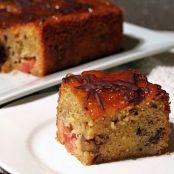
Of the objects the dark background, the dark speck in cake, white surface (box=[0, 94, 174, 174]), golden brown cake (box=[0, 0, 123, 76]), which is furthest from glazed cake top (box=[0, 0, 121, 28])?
the dark background

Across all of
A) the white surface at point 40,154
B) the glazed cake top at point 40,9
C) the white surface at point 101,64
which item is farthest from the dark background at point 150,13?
the white surface at point 40,154

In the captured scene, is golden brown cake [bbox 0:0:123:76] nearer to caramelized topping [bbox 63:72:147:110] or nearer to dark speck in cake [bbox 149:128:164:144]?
caramelized topping [bbox 63:72:147:110]

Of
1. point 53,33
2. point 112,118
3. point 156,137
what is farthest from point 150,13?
point 112,118

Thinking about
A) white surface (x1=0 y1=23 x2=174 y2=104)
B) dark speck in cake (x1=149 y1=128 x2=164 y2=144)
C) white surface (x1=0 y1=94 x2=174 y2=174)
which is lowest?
white surface (x1=0 y1=23 x2=174 y2=104)

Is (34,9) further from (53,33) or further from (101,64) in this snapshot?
(101,64)

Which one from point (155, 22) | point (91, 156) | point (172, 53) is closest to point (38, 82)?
point (91, 156)

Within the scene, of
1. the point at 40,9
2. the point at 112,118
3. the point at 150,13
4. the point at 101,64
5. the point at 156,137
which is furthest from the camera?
the point at 150,13
